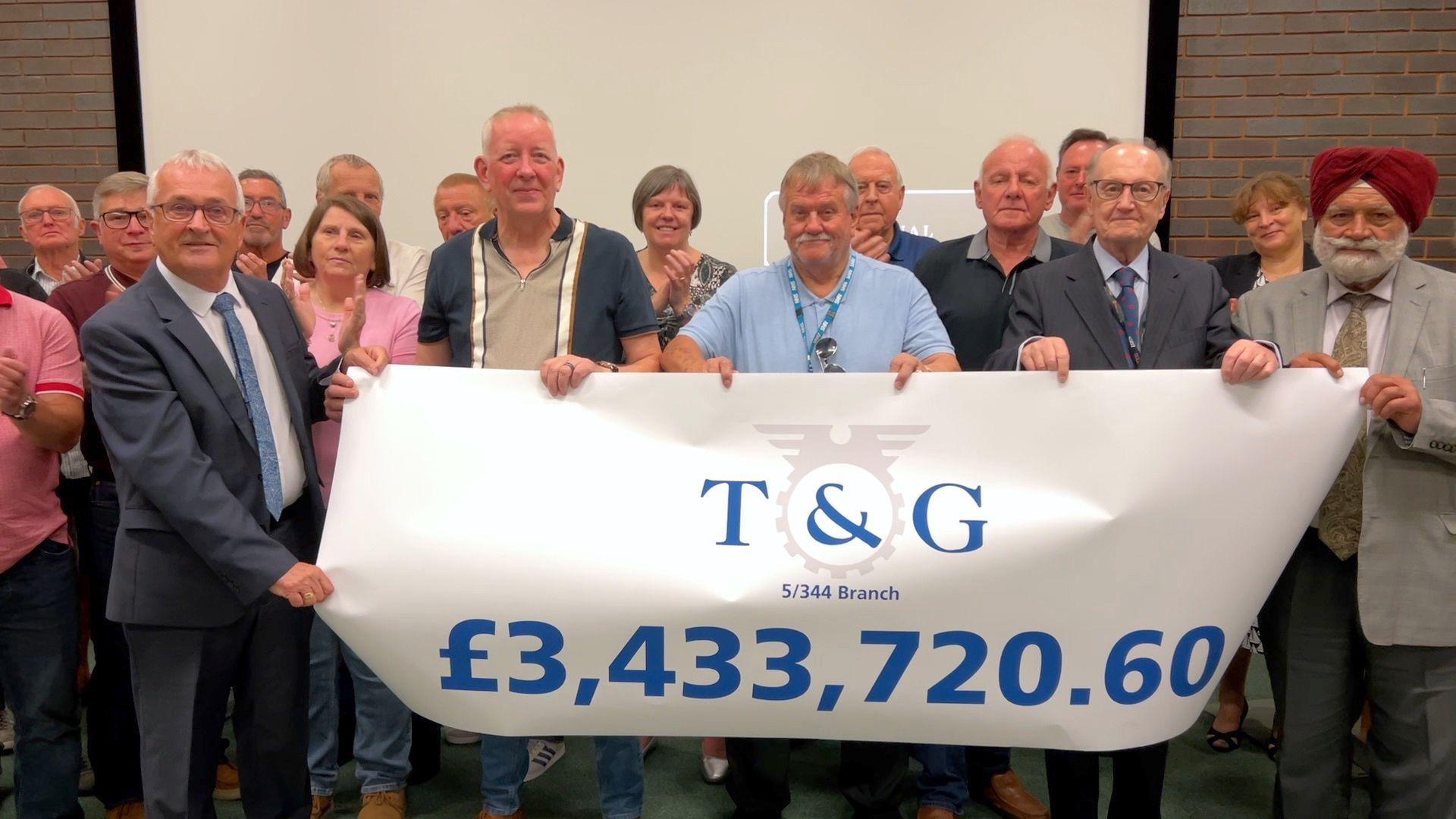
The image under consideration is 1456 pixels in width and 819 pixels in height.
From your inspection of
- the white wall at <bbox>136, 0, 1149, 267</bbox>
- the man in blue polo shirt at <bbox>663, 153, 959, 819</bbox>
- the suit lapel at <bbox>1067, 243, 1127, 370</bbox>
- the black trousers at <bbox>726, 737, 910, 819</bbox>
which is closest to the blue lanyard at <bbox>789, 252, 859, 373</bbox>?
the man in blue polo shirt at <bbox>663, 153, 959, 819</bbox>

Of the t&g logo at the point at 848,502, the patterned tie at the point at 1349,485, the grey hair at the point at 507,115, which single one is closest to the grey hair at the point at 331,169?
the grey hair at the point at 507,115

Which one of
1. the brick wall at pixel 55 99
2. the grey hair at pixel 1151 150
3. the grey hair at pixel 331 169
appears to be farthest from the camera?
the brick wall at pixel 55 99

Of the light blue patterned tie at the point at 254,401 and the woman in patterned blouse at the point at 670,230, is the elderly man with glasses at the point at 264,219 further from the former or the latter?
the light blue patterned tie at the point at 254,401

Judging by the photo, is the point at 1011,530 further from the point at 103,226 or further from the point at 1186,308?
the point at 103,226

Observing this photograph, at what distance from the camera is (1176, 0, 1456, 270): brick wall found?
15.9 ft

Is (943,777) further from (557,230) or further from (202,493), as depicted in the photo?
(202,493)

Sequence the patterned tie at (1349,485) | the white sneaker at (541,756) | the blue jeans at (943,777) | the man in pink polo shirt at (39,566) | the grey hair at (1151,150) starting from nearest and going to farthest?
the patterned tie at (1349,485)
the grey hair at (1151,150)
the man in pink polo shirt at (39,566)
the blue jeans at (943,777)
the white sneaker at (541,756)

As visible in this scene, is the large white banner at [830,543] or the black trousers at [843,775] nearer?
the large white banner at [830,543]

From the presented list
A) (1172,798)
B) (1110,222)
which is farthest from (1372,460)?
(1172,798)

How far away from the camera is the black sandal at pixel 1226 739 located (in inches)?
137

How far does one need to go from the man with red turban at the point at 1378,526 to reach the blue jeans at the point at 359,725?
2388mm

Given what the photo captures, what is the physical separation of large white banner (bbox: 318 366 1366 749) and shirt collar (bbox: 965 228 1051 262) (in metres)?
1.04

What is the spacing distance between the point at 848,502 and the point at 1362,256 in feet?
4.26

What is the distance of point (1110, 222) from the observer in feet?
7.95
